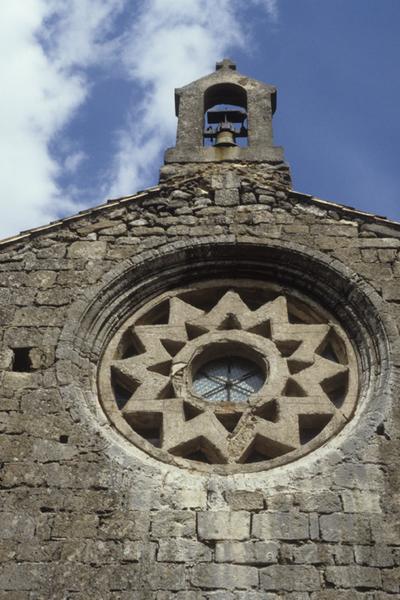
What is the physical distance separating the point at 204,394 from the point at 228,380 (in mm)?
238

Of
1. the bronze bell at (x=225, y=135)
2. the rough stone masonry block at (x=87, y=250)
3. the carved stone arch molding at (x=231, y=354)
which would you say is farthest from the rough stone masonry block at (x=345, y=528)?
the bronze bell at (x=225, y=135)

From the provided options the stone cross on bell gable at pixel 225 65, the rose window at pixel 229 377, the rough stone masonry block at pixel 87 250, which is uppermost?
the stone cross on bell gable at pixel 225 65

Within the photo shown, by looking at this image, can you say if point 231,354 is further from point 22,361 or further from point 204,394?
point 22,361

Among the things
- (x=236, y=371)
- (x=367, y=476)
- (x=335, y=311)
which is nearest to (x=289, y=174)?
(x=335, y=311)

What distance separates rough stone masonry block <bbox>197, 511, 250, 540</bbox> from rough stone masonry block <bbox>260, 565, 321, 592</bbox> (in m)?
0.30

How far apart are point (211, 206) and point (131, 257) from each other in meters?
0.99

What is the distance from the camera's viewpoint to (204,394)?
23.8ft

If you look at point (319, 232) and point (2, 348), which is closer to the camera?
point (2, 348)

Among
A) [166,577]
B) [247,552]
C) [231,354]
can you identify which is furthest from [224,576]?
[231,354]

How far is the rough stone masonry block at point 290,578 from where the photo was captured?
558 cm

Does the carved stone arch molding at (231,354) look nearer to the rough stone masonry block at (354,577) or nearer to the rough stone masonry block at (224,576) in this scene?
the rough stone masonry block at (224,576)

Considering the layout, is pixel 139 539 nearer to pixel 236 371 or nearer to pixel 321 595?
pixel 321 595

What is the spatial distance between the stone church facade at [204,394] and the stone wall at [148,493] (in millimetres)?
13

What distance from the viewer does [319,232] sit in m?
8.12
